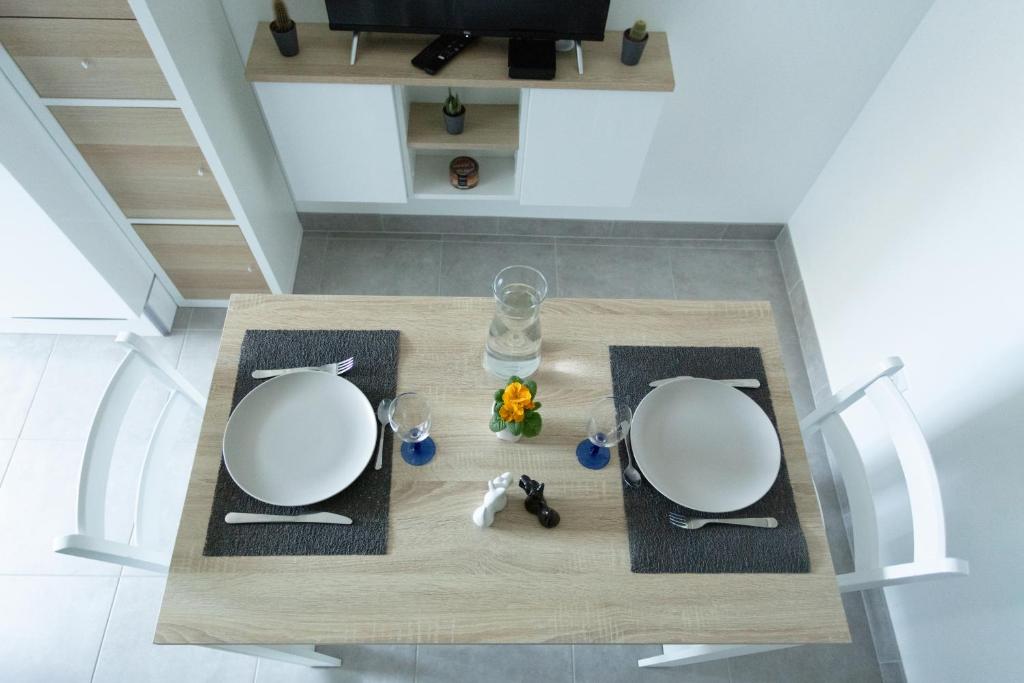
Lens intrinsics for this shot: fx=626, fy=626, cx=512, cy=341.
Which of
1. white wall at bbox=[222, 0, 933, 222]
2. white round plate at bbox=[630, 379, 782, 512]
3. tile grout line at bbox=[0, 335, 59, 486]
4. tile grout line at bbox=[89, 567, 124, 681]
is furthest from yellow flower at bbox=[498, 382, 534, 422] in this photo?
tile grout line at bbox=[0, 335, 59, 486]

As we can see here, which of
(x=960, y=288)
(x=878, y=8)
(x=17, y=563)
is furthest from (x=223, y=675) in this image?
(x=878, y=8)

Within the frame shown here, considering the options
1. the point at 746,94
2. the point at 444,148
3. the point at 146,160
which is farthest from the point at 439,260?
the point at 746,94

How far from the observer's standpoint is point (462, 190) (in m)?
1.97

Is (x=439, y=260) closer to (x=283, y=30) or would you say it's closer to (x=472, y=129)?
(x=472, y=129)

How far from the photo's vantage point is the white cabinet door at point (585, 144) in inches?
63.5

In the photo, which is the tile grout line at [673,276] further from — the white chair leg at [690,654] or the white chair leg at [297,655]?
the white chair leg at [297,655]

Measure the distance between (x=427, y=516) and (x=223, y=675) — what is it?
→ 101 cm

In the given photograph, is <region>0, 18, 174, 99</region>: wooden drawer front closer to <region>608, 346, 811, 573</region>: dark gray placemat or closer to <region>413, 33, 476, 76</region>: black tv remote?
<region>413, 33, 476, 76</region>: black tv remote

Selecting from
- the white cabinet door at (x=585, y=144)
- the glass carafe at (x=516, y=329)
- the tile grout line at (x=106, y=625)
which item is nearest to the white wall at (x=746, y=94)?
the white cabinet door at (x=585, y=144)

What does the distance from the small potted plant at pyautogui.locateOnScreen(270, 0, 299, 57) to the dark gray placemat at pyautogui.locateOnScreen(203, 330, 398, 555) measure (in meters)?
0.75

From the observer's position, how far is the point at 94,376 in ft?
6.55

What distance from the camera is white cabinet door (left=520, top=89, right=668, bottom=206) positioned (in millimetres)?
1612

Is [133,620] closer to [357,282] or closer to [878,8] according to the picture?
[357,282]

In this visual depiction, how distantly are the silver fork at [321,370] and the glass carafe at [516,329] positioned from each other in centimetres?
27
